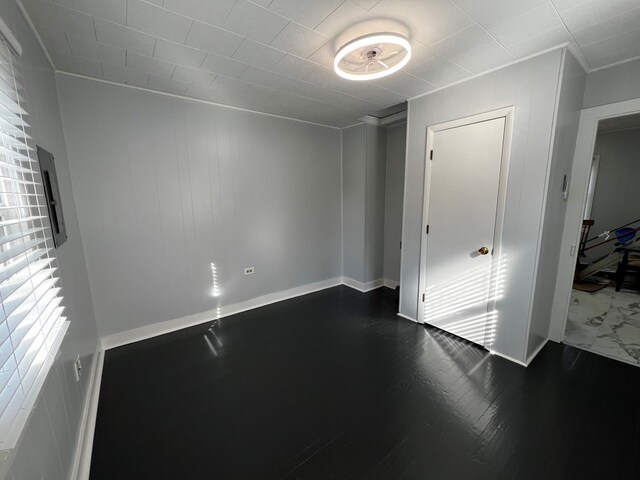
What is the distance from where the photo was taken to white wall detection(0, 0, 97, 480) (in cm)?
96

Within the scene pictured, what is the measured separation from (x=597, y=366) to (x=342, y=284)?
2.90 meters

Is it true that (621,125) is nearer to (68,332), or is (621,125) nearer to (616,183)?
(616,183)

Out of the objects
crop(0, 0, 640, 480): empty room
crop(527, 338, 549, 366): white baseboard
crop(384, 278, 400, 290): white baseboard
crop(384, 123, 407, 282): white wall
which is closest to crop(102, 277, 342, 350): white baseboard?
crop(0, 0, 640, 480): empty room

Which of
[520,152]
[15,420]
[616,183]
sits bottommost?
[15,420]

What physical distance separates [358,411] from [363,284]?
7.55 feet

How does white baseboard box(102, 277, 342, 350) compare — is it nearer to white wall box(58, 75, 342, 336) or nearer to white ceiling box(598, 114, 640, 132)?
white wall box(58, 75, 342, 336)

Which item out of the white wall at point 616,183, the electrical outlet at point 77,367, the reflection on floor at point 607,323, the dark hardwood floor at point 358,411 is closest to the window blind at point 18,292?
the electrical outlet at point 77,367

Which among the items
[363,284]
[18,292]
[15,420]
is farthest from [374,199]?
[15,420]

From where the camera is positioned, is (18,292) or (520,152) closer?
(18,292)

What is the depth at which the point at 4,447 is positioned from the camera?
0.66 m

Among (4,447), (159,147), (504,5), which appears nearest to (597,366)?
(504,5)

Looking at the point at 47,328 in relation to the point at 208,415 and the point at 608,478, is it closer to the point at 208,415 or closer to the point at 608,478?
the point at 208,415

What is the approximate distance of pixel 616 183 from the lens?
4.51m

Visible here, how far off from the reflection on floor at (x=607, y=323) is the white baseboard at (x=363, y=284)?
221 centimetres
